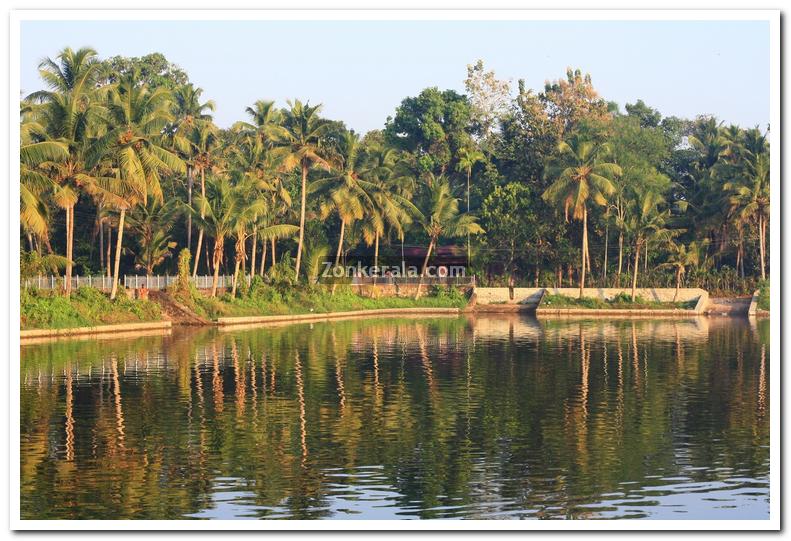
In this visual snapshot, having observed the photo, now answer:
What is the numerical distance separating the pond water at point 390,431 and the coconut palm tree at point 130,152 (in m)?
8.36

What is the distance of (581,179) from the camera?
284 ft

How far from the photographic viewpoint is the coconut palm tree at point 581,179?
8600cm

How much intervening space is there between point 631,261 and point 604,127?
35.5ft

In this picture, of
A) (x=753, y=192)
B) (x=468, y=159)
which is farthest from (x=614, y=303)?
(x=468, y=159)

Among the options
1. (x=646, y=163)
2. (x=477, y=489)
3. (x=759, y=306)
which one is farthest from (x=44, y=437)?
(x=646, y=163)

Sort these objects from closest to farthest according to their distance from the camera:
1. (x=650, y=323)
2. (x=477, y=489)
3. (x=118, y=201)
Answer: (x=477, y=489), (x=118, y=201), (x=650, y=323)

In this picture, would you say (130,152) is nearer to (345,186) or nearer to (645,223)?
(345,186)

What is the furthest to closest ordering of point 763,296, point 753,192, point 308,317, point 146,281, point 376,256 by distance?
point 376,256
point 753,192
point 763,296
point 308,317
point 146,281

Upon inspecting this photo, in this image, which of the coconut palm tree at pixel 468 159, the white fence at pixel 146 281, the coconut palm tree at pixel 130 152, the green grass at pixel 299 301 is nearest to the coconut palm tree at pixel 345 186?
the green grass at pixel 299 301

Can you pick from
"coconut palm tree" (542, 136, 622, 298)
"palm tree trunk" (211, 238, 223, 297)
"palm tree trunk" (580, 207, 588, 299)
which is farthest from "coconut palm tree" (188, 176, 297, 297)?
"palm tree trunk" (580, 207, 588, 299)

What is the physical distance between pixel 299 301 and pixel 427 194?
1927cm

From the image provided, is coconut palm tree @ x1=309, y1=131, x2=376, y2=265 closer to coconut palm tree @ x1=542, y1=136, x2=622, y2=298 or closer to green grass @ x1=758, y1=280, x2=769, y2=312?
coconut palm tree @ x1=542, y1=136, x2=622, y2=298
